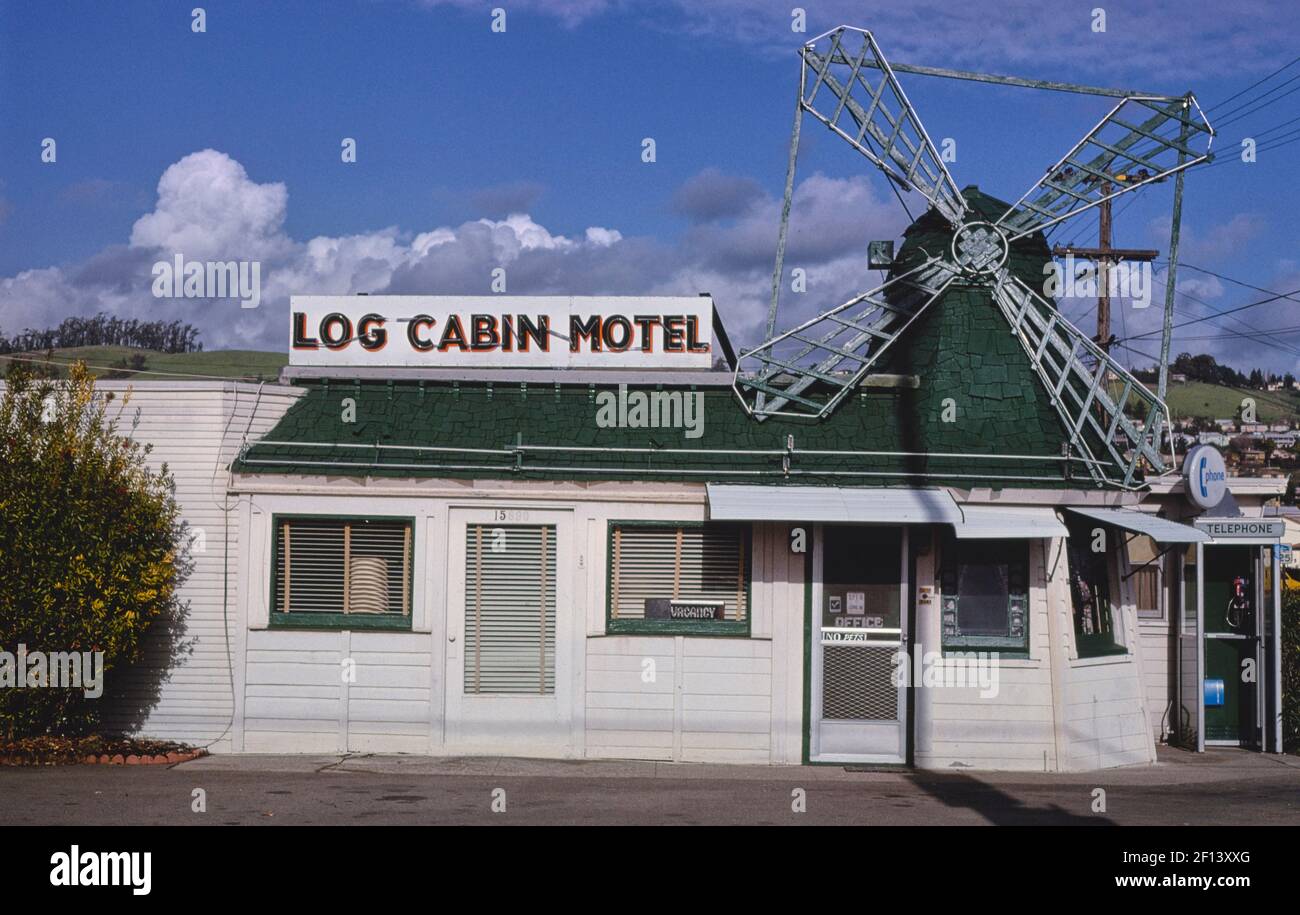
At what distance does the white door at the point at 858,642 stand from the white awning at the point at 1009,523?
961 millimetres

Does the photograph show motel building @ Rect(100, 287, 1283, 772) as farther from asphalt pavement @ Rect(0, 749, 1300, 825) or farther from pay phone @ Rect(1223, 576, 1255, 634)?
pay phone @ Rect(1223, 576, 1255, 634)

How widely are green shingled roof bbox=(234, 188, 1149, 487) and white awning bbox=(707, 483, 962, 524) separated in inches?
11.1

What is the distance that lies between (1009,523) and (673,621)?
13.6 feet

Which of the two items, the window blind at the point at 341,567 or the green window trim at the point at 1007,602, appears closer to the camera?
the green window trim at the point at 1007,602

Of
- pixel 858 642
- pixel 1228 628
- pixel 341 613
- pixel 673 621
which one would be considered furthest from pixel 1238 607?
pixel 341 613

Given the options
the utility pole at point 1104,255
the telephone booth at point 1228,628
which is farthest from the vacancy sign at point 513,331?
the utility pole at point 1104,255

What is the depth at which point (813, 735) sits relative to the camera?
1562 cm

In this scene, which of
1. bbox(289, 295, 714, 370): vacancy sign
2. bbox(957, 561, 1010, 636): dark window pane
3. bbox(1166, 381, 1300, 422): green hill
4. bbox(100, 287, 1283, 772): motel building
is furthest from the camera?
bbox(1166, 381, 1300, 422): green hill

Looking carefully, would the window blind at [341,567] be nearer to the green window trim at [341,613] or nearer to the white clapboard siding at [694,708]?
the green window trim at [341,613]

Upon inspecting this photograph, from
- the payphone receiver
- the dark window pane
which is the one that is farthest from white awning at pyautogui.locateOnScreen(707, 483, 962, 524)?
the payphone receiver

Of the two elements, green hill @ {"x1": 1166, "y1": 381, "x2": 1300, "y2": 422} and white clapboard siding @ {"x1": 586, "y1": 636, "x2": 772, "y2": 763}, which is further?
green hill @ {"x1": 1166, "y1": 381, "x2": 1300, "y2": 422}

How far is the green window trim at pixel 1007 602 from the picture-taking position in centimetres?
1560

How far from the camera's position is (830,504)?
15.2 m

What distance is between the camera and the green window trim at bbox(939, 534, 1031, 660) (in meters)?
15.6
